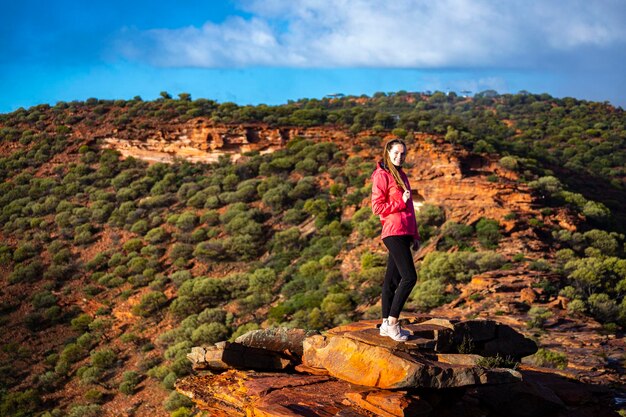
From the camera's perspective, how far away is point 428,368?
5398mm

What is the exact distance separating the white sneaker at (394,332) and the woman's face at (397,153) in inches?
75.8

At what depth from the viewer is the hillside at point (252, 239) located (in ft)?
51.9

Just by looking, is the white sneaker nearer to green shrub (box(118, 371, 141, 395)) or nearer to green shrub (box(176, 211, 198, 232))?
green shrub (box(118, 371, 141, 395))

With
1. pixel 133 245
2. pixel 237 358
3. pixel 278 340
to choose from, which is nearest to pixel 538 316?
pixel 278 340

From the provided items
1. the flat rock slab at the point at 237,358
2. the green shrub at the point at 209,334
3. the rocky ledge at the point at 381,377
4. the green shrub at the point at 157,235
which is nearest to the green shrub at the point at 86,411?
the green shrub at the point at 209,334

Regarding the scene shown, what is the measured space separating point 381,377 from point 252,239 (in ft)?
71.6

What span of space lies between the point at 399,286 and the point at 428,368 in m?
1.10

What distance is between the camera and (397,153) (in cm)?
624

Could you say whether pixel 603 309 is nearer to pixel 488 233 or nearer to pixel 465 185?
pixel 488 233

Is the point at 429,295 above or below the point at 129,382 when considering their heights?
above

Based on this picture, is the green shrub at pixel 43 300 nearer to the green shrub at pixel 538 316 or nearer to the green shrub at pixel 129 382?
the green shrub at pixel 129 382

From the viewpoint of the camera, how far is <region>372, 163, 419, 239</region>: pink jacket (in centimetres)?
615

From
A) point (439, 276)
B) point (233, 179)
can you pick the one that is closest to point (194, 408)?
point (439, 276)

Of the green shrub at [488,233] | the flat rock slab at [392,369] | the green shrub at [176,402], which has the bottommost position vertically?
the green shrub at [176,402]
